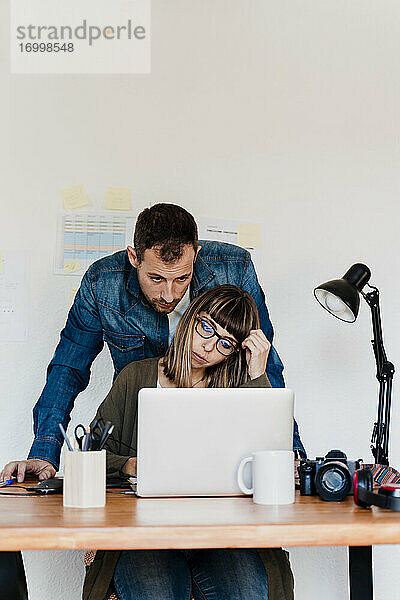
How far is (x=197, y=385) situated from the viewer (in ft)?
7.00

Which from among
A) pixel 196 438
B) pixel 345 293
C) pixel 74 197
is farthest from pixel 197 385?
pixel 74 197

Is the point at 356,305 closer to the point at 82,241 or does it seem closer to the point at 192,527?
the point at 82,241

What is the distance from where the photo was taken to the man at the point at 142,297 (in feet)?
7.17

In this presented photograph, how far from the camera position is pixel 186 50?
2830 mm

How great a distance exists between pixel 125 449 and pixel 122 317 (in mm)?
506

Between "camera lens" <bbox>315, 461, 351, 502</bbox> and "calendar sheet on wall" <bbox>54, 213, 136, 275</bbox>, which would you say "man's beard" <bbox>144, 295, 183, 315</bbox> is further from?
"camera lens" <bbox>315, 461, 351, 502</bbox>

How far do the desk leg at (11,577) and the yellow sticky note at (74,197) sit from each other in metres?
1.59

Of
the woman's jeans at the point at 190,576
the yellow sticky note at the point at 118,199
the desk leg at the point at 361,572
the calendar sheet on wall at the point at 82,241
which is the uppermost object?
the yellow sticky note at the point at 118,199

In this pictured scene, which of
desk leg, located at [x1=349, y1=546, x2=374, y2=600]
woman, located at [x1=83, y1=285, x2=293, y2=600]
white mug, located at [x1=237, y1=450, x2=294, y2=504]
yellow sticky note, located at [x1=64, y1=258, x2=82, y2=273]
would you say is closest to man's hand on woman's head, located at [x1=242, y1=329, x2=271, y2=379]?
woman, located at [x1=83, y1=285, x2=293, y2=600]

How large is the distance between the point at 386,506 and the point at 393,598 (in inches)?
62.9

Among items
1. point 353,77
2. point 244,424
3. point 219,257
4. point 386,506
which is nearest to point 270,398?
point 244,424

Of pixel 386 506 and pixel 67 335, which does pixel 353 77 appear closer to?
pixel 67 335

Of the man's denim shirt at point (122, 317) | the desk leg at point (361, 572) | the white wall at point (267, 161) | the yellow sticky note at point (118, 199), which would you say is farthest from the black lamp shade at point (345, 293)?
the yellow sticky note at point (118, 199)

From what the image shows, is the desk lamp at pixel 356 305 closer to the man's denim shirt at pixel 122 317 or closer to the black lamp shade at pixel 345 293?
the black lamp shade at pixel 345 293
